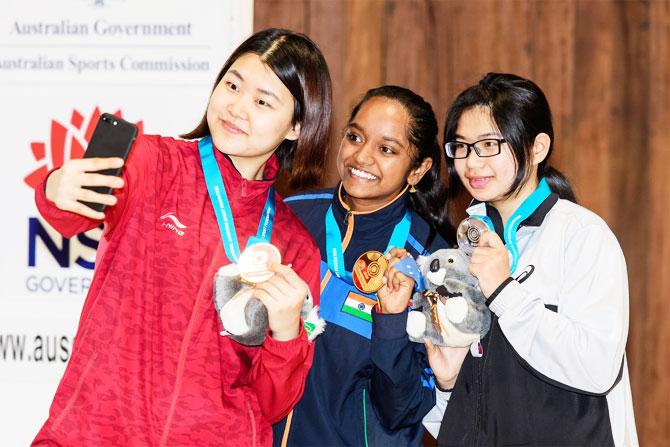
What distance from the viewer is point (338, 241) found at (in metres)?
2.05

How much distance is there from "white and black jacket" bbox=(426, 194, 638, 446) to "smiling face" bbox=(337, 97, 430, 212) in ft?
1.46

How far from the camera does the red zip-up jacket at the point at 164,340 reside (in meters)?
1.41

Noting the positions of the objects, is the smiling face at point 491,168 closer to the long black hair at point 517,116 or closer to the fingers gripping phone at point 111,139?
the long black hair at point 517,116

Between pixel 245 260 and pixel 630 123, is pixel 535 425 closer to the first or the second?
pixel 245 260

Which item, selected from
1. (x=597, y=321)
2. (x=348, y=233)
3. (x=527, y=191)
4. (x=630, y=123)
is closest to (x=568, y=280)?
(x=597, y=321)

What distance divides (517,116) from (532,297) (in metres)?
0.45

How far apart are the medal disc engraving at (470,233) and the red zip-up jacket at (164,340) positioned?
0.45 m

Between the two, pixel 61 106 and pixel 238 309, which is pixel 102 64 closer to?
pixel 61 106

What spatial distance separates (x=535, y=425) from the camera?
1.67 metres

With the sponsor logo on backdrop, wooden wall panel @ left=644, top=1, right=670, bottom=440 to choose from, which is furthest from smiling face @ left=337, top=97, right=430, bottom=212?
wooden wall panel @ left=644, top=1, right=670, bottom=440

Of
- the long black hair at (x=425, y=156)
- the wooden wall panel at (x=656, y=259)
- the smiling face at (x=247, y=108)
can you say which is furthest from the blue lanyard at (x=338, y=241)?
the wooden wall panel at (x=656, y=259)

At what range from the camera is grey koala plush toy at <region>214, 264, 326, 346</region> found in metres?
1.47

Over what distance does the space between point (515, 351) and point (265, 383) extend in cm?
55

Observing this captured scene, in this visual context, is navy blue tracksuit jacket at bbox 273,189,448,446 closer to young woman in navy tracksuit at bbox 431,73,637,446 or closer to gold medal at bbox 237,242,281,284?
young woman in navy tracksuit at bbox 431,73,637,446
